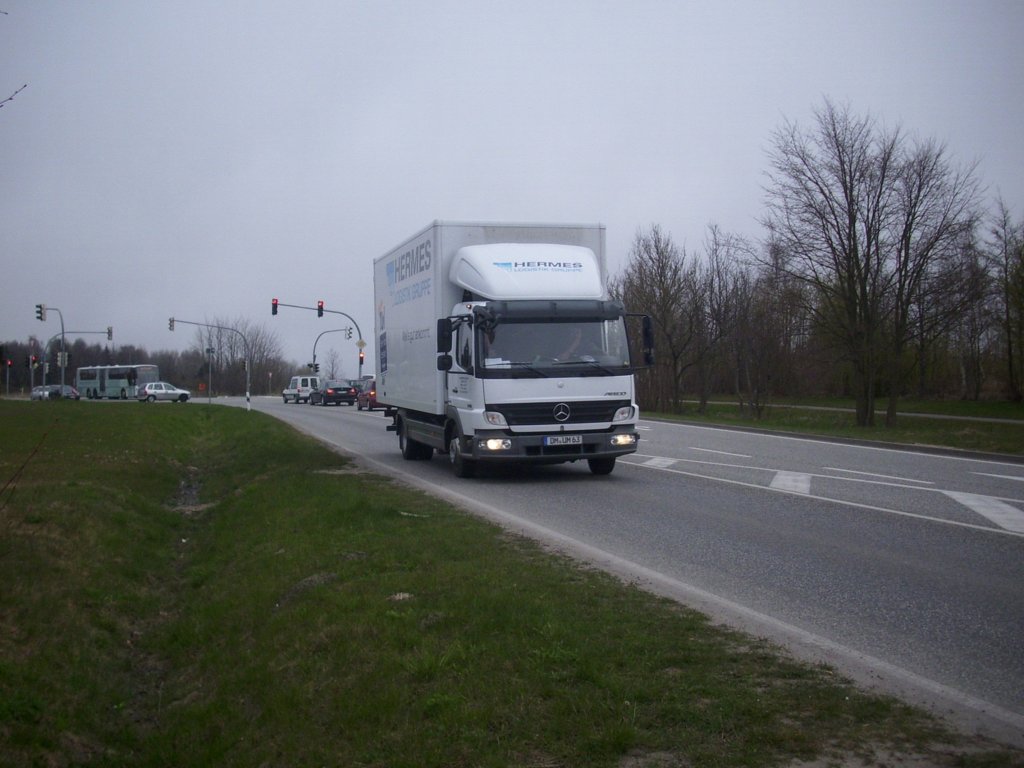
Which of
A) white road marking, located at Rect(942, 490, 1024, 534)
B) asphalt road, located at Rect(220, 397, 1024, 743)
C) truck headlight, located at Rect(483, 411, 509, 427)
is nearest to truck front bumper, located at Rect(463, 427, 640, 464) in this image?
truck headlight, located at Rect(483, 411, 509, 427)

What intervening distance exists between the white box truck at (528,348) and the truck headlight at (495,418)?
0.05 feet

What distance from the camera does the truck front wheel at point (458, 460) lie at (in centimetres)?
1513

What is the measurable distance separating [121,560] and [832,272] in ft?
108

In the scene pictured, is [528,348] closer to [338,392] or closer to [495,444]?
[495,444]

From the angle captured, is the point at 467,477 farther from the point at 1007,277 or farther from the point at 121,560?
the point at 1007,277

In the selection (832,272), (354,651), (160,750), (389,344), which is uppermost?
(832,272)

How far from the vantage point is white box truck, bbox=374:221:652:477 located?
14000 millimetres

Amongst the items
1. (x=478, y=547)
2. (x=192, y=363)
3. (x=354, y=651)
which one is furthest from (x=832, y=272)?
(x=192, y=363)

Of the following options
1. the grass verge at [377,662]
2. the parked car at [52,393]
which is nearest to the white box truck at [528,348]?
the grass verge at [377,662]

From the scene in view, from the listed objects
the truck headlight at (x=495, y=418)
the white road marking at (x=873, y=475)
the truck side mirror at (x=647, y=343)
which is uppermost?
the truck side mirror at (x=647, y=343)

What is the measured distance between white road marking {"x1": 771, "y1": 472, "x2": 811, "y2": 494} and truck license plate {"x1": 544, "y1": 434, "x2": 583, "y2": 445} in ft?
9.77

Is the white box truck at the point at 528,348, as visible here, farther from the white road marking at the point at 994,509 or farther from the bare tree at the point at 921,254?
the bare tree at the point at 921,254

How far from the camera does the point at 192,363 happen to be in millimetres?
129625

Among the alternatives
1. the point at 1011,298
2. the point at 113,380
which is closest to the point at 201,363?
the point at 113,380
